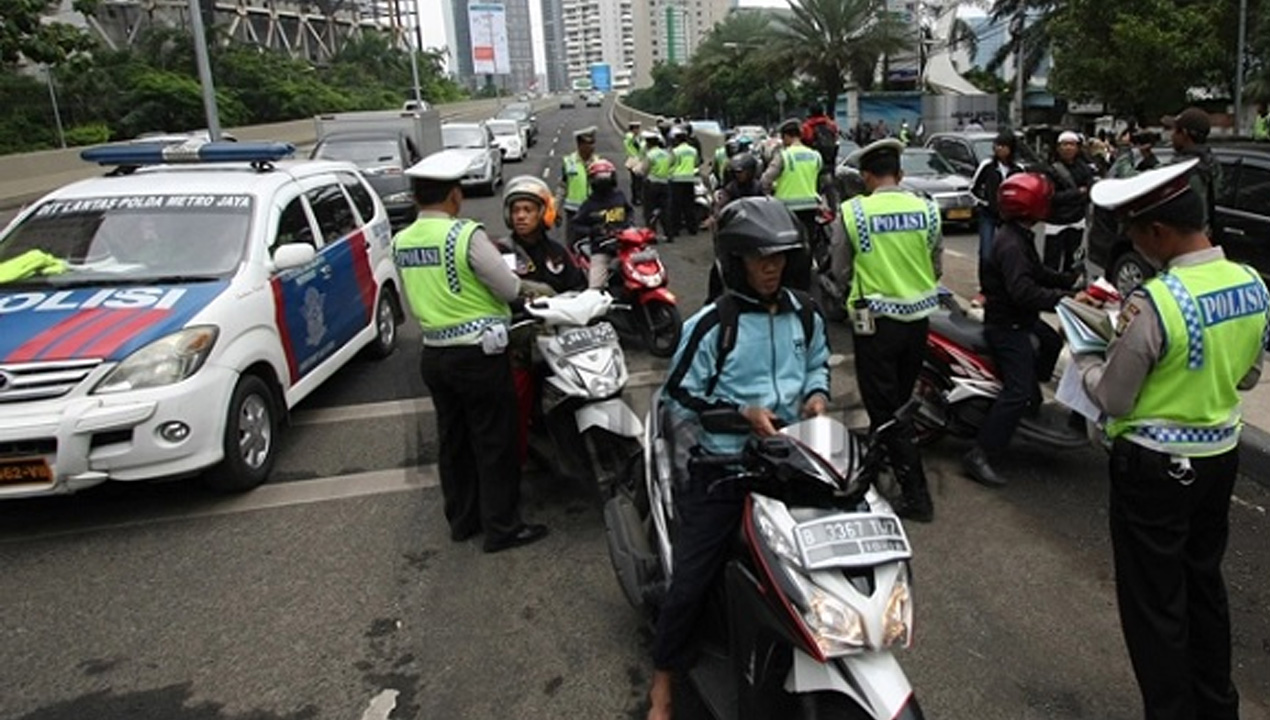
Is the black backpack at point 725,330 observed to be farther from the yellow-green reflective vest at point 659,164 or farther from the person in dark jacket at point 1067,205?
the yellow-green reflective vest at point 659,164

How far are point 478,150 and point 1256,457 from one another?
18348 mm

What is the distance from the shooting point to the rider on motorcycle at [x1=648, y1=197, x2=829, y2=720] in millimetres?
2896

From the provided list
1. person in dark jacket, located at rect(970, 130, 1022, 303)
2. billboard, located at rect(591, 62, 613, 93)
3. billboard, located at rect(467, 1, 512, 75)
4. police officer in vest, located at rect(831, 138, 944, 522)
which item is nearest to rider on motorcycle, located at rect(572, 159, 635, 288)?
person in dark jacket, located at rect(970, 130, 1022, 303)

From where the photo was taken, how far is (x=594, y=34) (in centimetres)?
18288

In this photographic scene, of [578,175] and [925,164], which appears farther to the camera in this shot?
[925,164]

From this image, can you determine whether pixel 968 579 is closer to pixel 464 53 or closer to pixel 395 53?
pixel 395 53

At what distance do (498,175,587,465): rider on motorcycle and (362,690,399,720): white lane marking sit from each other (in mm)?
1603

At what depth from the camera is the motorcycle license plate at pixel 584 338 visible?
4863 millimetres

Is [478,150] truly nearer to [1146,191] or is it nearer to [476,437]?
[476,437]

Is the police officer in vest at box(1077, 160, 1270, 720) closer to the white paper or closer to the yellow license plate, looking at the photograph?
the white paper

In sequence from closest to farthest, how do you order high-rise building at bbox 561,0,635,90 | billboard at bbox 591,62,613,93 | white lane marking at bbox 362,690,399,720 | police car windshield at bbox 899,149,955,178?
white lane marking at bbox 362,690,399,720, police car windshield at bbox 899,149,955,178, billboard at bbox 591,62,613,93, high-rise building at bbox 561,0,635,90

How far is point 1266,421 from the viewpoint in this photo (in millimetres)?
5438

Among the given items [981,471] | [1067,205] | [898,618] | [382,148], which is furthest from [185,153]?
[382,148]

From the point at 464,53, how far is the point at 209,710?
6105 inches
